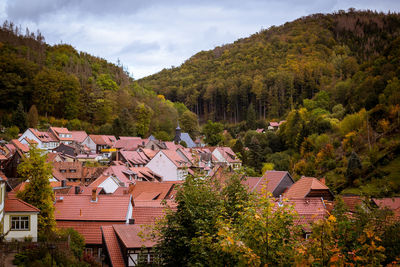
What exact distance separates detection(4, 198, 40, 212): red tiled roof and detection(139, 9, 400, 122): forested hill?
50.4 metres

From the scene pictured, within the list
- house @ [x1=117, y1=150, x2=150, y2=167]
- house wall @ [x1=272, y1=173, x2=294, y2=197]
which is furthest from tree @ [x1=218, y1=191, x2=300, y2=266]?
house @ [x1=117, y1=150, x2=150, y2=167]

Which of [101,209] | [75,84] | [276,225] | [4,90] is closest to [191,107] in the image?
[75,84]

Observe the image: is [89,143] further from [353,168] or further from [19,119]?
[353,168]

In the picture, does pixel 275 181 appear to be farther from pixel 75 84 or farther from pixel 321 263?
pixel 75 84

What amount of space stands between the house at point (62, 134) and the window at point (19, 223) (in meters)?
47.7

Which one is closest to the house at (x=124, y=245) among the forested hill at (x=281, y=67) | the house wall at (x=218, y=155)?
the house wall at (x=218, y=155)

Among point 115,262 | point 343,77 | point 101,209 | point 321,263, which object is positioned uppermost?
point 343,77

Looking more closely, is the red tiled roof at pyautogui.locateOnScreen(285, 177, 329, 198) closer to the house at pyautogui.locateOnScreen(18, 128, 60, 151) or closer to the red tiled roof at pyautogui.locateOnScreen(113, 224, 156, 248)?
the red tiled roof at pyautogui.locateOnScreen(113, 224, 156, 248)

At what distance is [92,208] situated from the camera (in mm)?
21953

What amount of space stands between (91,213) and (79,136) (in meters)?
48.8

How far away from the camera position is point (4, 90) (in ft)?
229

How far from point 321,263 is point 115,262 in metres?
12.3

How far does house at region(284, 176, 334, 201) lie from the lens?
25781 millimetres

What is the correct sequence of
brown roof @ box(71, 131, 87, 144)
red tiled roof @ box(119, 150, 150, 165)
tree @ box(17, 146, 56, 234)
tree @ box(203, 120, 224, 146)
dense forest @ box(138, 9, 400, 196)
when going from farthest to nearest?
tree @ box(203, 120, 224, 146) < brown roof @ box(71, 131, 87, 144) < red tiled roof @ box(119, 150, 150, 165) < dense forest @ box(138, 9, 400, 196) < tree @ box(17, 146, 56, 234)
